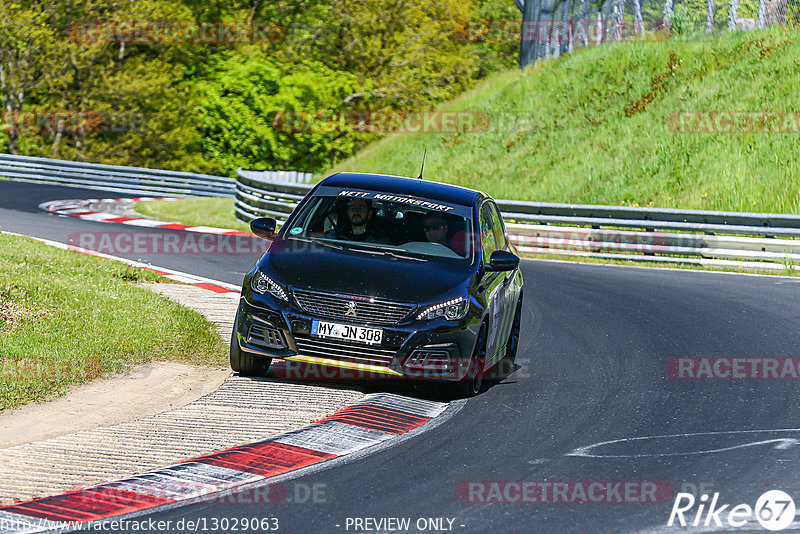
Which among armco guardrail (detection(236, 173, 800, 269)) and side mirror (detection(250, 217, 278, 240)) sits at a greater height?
side mirror (detection(250, 217, 278, 240))

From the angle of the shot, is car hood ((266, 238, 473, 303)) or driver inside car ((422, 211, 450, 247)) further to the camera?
driver inside car ((422, 211, 450, 247))

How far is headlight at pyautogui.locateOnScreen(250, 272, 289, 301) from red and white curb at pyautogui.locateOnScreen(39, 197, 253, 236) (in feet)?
46.4

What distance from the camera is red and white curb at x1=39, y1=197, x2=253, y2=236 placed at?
77.2 feet

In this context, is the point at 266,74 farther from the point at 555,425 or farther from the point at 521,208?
the point at 555,425

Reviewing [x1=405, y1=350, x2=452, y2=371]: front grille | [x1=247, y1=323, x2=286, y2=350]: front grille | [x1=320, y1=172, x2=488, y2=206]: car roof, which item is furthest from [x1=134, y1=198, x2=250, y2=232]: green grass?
[x1=405, y1=350, x2=452, y2=371]: front grille

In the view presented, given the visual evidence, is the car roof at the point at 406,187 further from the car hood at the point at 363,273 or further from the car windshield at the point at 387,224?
the car hood at the point at 363,273

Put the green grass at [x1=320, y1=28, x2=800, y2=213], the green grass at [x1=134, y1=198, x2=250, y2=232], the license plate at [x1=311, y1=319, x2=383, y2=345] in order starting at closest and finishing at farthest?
the license plate at [x1=311, y1=319, x2=383, y2=345] < the green grass at [x1=134, y1=198, x2=250, y2=232] < the green grass at [x1=320, y1=28, x2=800, y2=213]

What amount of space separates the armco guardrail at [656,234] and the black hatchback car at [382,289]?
36.0 feet

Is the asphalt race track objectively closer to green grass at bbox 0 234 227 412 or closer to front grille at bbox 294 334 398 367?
front grille at bbox 294 334 398 367

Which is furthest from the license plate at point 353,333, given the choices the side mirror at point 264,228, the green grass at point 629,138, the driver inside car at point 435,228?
the green grass at point 629,138

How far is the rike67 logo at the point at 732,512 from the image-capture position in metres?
5.81

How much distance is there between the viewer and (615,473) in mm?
6824

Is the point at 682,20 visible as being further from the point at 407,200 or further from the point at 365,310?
the point at 365,310

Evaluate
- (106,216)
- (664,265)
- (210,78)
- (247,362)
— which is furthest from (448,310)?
(210,78)
